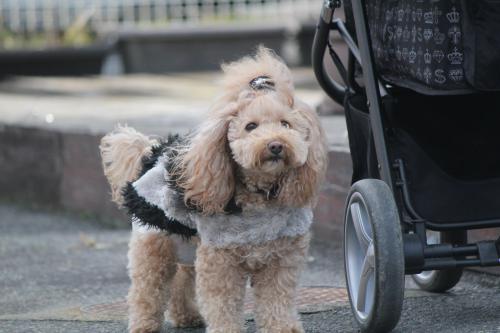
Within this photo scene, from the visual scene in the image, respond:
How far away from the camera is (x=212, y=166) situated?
4.03 m

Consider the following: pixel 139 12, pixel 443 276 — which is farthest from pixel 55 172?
pixel 139 12

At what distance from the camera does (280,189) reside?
13.4 ft

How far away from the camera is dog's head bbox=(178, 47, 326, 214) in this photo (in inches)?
155

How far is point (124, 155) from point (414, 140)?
1264 mm

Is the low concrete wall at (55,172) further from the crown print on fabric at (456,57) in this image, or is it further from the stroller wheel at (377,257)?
the crown print on fabric at (456,57)

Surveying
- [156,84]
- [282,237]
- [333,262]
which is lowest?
[156,84]

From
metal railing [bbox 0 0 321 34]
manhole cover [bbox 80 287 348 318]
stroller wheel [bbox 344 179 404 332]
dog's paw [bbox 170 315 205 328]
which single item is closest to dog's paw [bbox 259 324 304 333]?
stroller wheel [bbox 344 179 404 332]

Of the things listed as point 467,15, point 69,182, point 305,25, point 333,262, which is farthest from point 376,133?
point 305,25

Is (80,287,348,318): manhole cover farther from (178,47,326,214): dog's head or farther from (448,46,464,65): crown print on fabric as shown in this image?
(448,46,464,65): crown print on fabric

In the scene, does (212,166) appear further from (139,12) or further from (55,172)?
(139,12)

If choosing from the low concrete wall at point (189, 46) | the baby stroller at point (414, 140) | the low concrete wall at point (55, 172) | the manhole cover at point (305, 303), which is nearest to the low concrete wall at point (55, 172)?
the low concrete wall at point (55, 172)

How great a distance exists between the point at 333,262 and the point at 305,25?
779cm

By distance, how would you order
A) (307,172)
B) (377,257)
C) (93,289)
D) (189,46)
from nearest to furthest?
(377,257) < (307,172) < (93,289) < (189,46)

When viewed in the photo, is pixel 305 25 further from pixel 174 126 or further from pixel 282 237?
pixel 282 237
